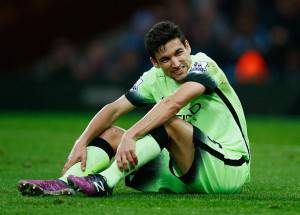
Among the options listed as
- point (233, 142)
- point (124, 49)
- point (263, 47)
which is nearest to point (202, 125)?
point (233, 142)

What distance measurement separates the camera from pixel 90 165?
7.32m

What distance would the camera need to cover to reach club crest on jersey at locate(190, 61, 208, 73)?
7.15m

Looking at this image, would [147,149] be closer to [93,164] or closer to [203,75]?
[93,164]

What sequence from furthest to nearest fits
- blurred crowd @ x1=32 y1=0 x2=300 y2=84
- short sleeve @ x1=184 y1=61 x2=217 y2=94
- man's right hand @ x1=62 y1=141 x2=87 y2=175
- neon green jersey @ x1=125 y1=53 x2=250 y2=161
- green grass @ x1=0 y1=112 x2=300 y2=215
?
blurred crowd @ x1=32 y1=0 x2=300 y2=84 < man's right hand @ x1=62 y1=141 x2=87 y2=175 < neon green jersey @ x1=125 y1=53 x2=250 y2=161 < short sleeve @ x1=184 y1=61 x2=217 y2=94 < green grass @ x1=0 y1=112 x2=300 y2=215

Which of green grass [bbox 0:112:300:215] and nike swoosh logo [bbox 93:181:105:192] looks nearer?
green grass [bbox 0:112:300:215]

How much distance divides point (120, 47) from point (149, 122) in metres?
13.8

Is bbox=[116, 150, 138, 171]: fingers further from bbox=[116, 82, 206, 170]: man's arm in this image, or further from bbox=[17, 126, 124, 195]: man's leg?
bbox=[17, 126, 124, 195]: man's leg

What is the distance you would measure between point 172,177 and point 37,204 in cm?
120

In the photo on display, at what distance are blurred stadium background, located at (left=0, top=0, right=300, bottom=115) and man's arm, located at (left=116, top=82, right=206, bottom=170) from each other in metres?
11.1

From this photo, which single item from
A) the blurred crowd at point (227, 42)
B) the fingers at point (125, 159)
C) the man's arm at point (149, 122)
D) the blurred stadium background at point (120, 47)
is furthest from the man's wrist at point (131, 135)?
the blurred crowd at point (227, 42)

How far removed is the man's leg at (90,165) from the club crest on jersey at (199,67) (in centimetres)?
75

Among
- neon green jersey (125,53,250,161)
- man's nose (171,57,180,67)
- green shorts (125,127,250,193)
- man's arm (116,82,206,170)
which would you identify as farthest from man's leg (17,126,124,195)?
man's nose (171,57,180,67)

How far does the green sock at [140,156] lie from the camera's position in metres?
6.93

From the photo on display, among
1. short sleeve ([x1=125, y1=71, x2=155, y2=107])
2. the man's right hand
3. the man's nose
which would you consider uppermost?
the man's nose
